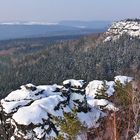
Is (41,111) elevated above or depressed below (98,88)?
above

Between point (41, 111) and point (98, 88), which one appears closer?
point (41, 111)

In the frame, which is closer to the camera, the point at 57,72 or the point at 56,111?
the point at 56,111

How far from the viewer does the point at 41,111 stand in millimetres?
54656

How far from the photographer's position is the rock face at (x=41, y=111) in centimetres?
5312

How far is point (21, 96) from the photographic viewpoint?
62375mm

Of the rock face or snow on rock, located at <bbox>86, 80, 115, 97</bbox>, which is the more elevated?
the rock face

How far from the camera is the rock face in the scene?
53.1m

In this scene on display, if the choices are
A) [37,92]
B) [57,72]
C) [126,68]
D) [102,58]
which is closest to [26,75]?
[57,72]

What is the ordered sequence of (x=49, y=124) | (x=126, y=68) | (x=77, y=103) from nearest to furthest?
(x=49, y=124) → (x=77, y=103) → (x=126, y=68)

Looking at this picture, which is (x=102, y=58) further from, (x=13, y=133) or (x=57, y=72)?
(x=13, y=133)

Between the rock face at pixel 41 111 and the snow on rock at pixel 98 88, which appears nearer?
the rock face at pixel 41 111

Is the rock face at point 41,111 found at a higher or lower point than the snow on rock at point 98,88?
A: higher

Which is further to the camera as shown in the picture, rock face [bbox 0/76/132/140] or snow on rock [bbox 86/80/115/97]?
snow on rock [bbox 86/80/115/97]

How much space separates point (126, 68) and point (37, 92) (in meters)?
Answer: 116
